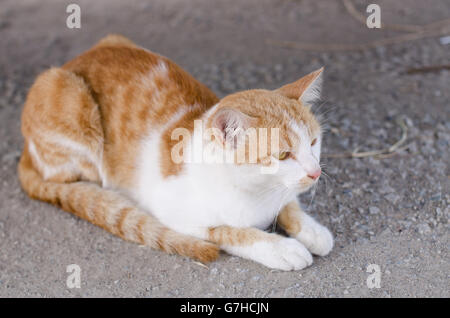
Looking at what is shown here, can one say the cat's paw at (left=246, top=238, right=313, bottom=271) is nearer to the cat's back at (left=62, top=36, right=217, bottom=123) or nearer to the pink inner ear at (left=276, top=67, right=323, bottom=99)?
the pink inner ear at (left=276, top=67, right=323, bottom=99)

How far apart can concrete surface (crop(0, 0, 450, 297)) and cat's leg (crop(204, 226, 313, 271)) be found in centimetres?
6

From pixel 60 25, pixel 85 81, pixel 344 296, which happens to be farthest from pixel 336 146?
pixel 60 25

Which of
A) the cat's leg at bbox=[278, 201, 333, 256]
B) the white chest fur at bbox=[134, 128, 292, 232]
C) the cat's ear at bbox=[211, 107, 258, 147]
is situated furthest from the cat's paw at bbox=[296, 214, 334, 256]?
the cat's ear at bbox=[211, 107, 258, 147]

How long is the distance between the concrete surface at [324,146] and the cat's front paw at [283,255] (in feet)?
0.18

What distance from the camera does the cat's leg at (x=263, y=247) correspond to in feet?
8.36

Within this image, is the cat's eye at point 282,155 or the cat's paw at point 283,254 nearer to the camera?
the cat's eye at point 282,155

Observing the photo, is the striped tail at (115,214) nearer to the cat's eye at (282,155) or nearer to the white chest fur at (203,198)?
the white chest fur at (203,198)

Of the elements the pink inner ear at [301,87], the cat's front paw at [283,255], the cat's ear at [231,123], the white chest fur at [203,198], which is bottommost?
the cat's front paw at [283,255]

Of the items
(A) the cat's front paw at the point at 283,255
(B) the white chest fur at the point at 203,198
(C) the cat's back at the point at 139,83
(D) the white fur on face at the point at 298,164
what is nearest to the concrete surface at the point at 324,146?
(A) the cat's front paw at the point at 283,255

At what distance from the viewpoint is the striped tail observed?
106 inches

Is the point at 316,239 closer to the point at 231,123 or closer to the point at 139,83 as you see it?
the point at 231,123

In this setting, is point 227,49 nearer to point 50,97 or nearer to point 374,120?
point 374,120

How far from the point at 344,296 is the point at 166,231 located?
0.99m

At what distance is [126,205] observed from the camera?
9.71ft
